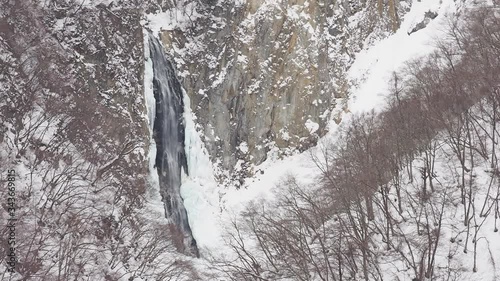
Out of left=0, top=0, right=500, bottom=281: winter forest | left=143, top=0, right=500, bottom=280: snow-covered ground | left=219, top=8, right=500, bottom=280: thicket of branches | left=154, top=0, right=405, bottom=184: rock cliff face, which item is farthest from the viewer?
left=154, top=0, right=405, bottom=184: rock cliff face

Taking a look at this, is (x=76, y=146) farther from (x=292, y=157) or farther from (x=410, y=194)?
(x=292, y=157)

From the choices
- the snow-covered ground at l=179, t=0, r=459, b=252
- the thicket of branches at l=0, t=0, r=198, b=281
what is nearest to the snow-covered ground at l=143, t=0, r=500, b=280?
A: the snow-covered ground at l=179, t=0, r=459, b=252

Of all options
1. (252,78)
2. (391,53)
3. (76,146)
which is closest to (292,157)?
(252,78)

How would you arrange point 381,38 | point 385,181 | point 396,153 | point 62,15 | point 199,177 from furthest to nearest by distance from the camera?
point 381,38 → point 199,177 → point 62,15 → point 396,153 → point 385,181

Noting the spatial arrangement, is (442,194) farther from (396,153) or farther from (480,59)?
(480,59)

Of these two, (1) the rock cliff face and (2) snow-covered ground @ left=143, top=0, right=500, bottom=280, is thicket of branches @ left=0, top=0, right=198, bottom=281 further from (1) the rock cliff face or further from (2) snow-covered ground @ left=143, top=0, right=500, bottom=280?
(1) the rock cliff face

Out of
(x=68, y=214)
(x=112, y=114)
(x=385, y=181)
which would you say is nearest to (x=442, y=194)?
(x=385, y=181)
